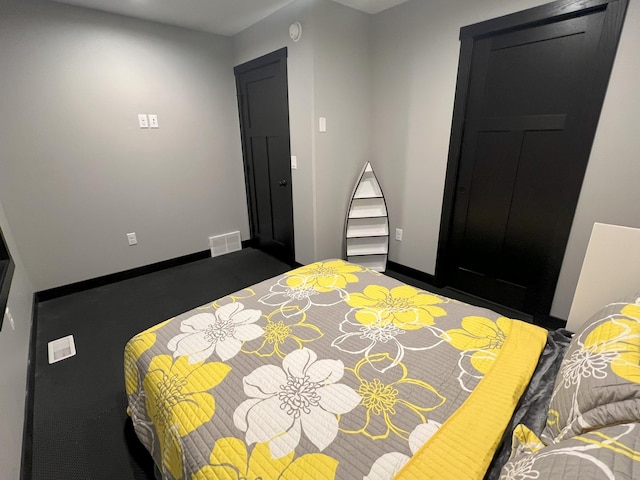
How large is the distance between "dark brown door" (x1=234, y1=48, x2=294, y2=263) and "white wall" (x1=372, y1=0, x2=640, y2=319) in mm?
890

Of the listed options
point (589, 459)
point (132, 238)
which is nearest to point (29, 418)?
point (132, 238)

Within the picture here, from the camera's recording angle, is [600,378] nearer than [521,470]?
No

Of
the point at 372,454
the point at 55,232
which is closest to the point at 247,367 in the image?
the point at 372,454

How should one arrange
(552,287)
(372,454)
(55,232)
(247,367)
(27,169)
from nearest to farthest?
(372,454) < (247,367) < (552,287) < (27,169) < (55,232)

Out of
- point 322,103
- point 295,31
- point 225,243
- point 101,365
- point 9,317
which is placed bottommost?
point 101,365

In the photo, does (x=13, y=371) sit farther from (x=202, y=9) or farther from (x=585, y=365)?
(x=202, y=9)

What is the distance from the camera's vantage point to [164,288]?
9.32ft

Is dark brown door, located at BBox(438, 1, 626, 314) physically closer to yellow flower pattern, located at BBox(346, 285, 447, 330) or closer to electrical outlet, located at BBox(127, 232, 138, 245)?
yellow flower pattern, located at BBox(346, 285, 447, 330)

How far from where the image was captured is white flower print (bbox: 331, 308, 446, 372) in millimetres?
1146

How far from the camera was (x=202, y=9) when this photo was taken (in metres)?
2.47

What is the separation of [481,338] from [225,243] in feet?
9.96

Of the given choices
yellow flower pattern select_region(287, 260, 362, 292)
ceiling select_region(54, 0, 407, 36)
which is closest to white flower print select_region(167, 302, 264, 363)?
yellow flower pattern select_region(287, 260, 362, 292)

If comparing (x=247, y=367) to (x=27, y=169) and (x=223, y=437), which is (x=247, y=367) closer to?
(x=223, y=437)

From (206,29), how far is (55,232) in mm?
2319
